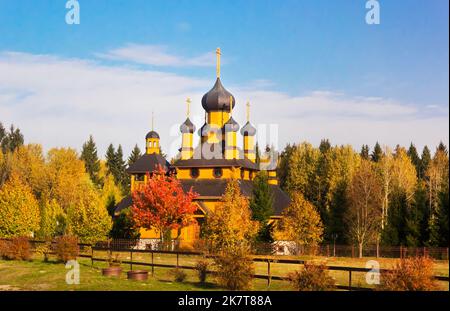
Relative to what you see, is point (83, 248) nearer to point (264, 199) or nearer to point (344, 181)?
point (264, 199)

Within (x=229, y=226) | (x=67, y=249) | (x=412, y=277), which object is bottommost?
(x=67, y=249)

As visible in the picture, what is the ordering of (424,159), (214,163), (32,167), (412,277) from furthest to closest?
(424,159)
(32,167)
(214,163)
(412,277)

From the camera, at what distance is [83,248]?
3628 centimetres

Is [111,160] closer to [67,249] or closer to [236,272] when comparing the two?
[67,249]

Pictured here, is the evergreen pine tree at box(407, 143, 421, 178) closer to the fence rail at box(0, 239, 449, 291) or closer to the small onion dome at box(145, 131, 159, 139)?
the small onion dome at box(145, 131, 159, 139)

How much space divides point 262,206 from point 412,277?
1067 inches

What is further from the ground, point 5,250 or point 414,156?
point 414,156

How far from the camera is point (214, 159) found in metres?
54.9

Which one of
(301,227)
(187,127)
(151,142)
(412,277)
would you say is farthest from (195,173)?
(412,277)

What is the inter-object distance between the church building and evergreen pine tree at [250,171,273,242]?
4394mm

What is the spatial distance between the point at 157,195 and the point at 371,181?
1640 cm

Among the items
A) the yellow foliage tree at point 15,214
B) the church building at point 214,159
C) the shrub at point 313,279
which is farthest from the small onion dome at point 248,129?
the shrub at point 313,279

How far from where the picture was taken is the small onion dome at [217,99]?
56.9 meters

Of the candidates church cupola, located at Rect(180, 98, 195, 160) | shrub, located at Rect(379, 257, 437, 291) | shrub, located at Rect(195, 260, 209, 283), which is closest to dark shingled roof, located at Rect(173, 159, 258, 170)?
church cupola, located at Rect(180, 98, 195, 160)
